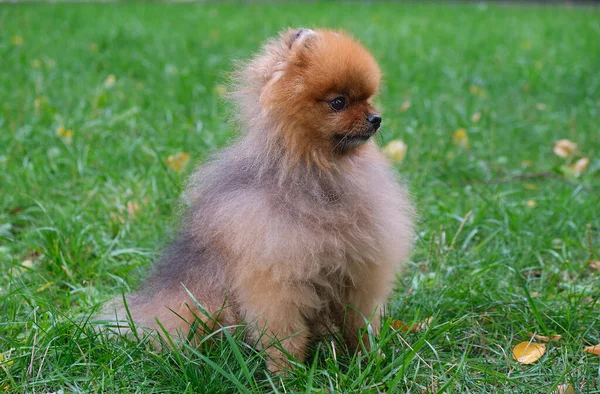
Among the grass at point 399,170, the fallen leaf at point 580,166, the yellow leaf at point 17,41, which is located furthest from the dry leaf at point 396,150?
the yellow leaf at point 17,41

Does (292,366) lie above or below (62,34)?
below

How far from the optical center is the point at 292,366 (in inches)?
103

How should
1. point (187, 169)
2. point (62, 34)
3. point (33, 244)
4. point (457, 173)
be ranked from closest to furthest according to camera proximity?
point (33, 244)
point (187, 169)
point (457, 173)
point (62, 34)

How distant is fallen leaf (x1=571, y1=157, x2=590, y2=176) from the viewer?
484 centimetres

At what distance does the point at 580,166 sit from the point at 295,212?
3.15 metres

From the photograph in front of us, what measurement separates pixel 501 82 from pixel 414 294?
4.12 m

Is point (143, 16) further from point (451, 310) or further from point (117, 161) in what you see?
point (451, 310)

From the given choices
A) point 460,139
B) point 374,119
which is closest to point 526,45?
point 460,139

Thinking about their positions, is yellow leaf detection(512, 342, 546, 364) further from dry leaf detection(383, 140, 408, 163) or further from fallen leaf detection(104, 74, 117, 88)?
fallen leaf detection(104, 74, 117, 88)

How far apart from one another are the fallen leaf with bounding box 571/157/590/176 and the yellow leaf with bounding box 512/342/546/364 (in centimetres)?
231

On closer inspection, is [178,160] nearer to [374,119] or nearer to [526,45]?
[374,119]

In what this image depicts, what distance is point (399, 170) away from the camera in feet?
15.1

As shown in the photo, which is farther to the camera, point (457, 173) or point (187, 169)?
point (457, 173)

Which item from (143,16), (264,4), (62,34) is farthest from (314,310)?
(264,4)
